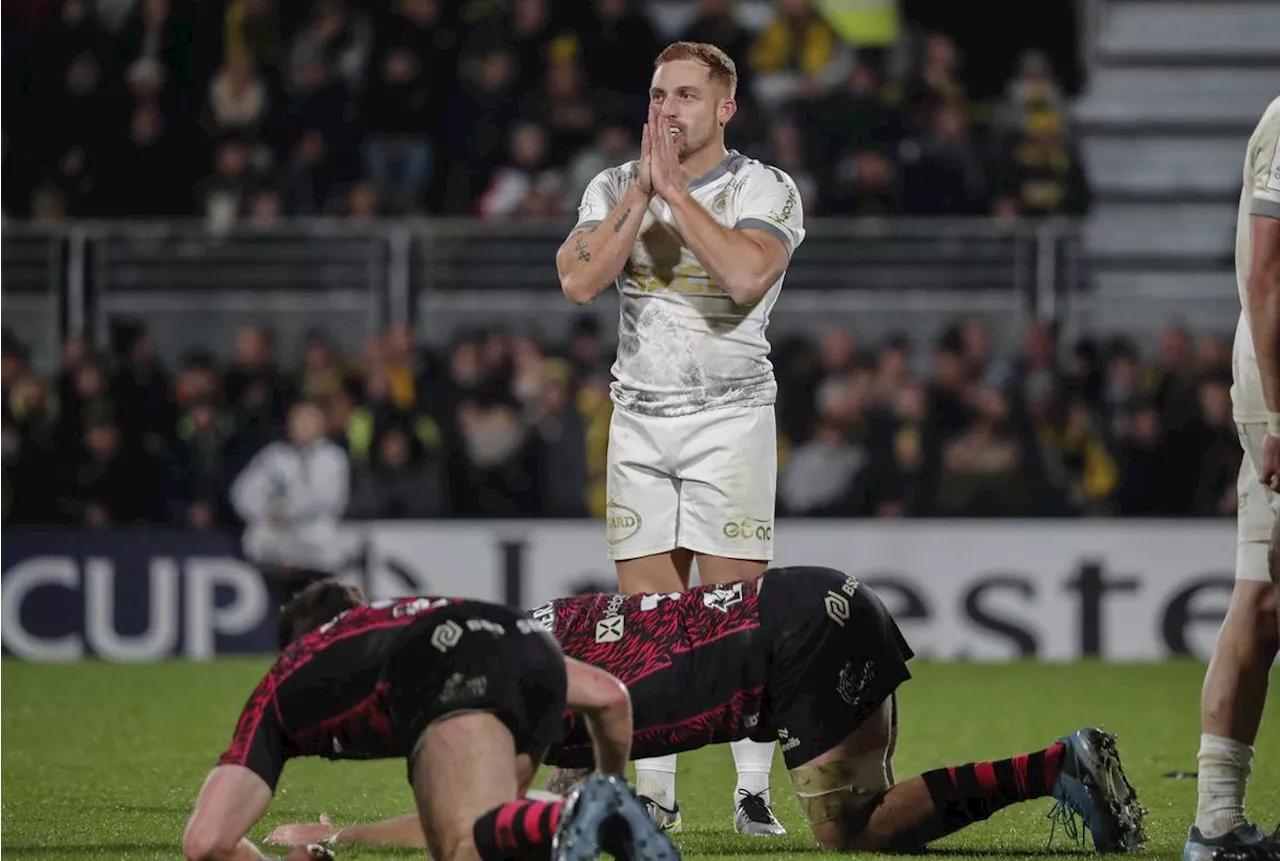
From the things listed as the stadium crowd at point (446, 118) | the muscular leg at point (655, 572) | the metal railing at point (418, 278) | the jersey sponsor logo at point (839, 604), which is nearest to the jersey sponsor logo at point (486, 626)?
the jersey sponsor logo at point (839, 604)

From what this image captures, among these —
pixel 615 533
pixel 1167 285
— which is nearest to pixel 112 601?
pixel 615 533

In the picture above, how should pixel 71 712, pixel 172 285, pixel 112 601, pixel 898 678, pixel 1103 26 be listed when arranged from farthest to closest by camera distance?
pixel 1103 26
pixel 172 285
pixel 112 601
pixel 71 712
pixel 898 678

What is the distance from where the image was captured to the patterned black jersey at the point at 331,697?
4.95 meters

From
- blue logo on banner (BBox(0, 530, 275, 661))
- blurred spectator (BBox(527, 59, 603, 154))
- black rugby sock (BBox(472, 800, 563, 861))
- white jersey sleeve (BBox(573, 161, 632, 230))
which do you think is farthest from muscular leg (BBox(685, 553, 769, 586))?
blurred spectator (BBox(527, 59, 603, 154))

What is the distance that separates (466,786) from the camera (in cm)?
478

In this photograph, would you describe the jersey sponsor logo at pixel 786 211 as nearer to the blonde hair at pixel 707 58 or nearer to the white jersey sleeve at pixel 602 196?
the blonde hair at pixel 707 58

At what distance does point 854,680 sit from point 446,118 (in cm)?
1083

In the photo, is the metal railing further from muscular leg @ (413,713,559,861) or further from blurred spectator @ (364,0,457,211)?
muscular leg @ (413,713,559,861)

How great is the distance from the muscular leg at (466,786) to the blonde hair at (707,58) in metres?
2.52

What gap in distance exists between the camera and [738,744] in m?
6.62

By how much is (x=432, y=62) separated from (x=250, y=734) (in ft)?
38.0

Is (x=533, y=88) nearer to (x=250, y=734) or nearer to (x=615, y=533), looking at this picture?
(x=615, y=533)

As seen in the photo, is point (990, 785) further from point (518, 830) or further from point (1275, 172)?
point (1275, 172)

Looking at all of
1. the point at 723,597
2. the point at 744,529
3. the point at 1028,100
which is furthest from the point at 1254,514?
the point at 1028,100
